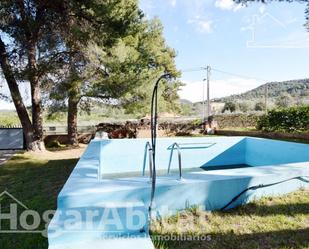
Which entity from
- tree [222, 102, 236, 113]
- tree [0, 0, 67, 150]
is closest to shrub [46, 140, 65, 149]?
tree [0, 0, 67, 150]

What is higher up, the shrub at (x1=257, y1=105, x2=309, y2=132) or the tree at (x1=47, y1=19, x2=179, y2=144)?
the tree at (x1=47, y1=19, x2=179, y2=144)

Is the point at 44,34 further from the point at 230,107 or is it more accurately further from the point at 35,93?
the point at 230,107

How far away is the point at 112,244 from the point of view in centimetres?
293

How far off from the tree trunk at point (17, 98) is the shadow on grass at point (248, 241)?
9276 millimetres

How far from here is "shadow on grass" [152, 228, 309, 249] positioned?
3.05 m

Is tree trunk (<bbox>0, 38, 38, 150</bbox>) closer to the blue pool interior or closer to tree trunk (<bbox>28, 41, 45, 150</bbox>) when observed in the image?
tree trunk (<bbox>28, 41, 45, 150</bbox>)

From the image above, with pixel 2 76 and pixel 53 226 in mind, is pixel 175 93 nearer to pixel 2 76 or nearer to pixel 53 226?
pixel 2 76

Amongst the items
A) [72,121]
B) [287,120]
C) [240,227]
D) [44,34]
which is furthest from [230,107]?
[240,227]

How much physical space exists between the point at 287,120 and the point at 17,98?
13.3 meters

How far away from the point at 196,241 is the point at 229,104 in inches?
1547

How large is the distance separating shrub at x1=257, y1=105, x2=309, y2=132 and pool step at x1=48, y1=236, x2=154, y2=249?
14.2 metres

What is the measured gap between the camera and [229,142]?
32.5 ft

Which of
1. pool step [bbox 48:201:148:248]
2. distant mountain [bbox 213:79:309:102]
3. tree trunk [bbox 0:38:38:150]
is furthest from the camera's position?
distant mountain [bbox 213:79:309:102]

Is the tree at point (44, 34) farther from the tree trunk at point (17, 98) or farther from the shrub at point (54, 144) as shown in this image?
the shrub at point (54, 144)
